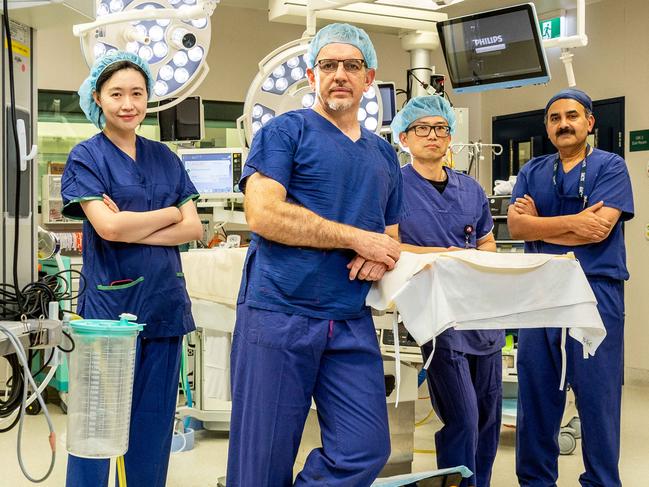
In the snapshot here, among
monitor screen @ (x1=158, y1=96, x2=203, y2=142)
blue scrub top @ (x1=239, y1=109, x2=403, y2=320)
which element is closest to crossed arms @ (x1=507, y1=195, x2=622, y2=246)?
blue scrub top @ (x1=239, y1=109, x2=403, y2=320)

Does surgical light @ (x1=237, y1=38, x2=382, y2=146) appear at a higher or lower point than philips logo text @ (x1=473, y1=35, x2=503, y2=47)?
lower

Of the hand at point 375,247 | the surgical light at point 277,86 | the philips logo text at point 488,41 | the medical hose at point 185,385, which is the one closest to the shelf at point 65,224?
the medical hose at point 185,385

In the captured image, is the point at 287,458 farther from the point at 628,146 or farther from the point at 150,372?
the point at 628,146

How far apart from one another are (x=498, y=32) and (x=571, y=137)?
1.41 m

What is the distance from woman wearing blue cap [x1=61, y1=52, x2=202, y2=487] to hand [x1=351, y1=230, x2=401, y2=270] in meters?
0.61

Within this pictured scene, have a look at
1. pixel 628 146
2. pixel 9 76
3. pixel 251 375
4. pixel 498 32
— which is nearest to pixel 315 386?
pixel 251 375

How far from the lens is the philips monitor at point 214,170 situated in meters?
4.56

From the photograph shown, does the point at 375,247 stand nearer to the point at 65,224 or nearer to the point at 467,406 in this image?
the point at 467,406

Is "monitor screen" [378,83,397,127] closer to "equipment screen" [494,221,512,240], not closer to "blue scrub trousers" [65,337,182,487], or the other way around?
"equipment screen" [494,221,512,240]

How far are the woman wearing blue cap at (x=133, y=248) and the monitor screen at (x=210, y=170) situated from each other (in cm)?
210

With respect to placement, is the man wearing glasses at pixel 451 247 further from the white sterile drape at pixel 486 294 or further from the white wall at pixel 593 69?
the white wall at pixel 593 69

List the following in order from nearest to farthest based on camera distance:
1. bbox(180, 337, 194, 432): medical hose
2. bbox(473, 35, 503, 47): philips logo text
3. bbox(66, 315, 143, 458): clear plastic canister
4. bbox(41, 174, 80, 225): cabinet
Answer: bbox(66, 315, 143, 458): clear plastic canister < bbox(473, 35, 503, 47): philips logo text < bbox(180, 337, 194, 432): medical hose < bbox(41, 174, 80, 225): cabinet

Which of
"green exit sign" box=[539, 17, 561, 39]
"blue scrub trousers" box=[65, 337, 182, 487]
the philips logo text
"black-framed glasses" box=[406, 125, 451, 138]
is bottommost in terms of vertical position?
"blue scrub trousers" box=[65, 337, 182, 487]

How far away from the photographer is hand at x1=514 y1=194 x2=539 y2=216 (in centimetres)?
311
